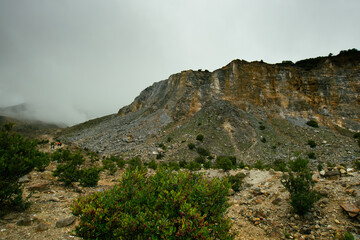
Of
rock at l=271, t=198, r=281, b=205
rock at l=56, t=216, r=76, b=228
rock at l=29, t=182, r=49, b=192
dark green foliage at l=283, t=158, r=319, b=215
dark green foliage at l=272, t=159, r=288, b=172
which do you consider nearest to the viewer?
rock at l=56, t=216, r=76, b=228

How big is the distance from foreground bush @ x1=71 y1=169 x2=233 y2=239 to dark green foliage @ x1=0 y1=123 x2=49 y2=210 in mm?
4647

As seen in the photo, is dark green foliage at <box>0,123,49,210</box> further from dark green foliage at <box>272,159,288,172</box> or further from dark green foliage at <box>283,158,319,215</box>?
dark green foliage at <box>272,159,288,172</box>

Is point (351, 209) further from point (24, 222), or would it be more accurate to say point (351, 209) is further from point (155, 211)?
point (24, 222)

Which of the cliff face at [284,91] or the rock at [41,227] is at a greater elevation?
the cliff face at [284,91]

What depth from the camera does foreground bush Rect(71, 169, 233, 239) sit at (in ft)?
11.1

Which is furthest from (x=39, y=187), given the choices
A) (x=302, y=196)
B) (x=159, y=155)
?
(x=159, y=155)

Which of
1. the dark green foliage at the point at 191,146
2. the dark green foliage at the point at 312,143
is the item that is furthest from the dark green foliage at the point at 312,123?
the dark green foliage at the point at 191,146

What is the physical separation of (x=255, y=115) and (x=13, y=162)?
36852 millimetres

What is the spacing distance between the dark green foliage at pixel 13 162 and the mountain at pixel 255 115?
717 inches

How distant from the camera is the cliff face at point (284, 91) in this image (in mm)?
35312

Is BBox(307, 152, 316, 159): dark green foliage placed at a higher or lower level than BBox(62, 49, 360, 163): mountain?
lower

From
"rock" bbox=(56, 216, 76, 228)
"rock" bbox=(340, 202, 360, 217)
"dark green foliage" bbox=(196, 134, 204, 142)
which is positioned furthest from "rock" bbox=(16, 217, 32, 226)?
"dark green foliage" bbox=(196, 134, 204, 142)

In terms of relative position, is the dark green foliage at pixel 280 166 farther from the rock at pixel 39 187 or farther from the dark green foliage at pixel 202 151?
the rock at pixel 39 187

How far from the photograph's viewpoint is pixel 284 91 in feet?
130
